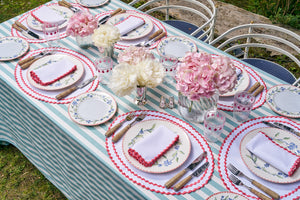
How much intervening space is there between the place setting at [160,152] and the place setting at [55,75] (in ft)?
1.24

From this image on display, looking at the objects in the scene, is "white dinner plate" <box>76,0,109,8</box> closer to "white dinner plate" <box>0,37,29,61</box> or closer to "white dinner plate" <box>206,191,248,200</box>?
"white dinner plate" <box>0,37,29,61</box>

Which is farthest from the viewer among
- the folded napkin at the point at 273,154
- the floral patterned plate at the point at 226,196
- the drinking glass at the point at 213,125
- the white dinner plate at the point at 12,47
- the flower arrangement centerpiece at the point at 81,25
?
the white dinner plate at the point at 12,47

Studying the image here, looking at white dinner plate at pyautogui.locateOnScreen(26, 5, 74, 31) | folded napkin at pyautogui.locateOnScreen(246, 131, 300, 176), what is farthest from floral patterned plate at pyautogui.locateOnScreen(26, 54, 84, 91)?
folded napkin at pyautogui.locateOnScreen(246, 131, 300, 176)

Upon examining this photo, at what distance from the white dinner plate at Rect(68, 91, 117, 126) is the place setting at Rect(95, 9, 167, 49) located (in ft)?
1.68

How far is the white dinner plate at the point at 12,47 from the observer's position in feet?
7.55

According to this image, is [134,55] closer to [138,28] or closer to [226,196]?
[138,28]

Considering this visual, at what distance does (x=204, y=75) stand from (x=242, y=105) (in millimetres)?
377

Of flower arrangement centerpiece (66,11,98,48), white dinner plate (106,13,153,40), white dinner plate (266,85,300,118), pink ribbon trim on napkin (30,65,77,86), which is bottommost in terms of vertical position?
pink ribbon trim on napkin (30,65,77,86)

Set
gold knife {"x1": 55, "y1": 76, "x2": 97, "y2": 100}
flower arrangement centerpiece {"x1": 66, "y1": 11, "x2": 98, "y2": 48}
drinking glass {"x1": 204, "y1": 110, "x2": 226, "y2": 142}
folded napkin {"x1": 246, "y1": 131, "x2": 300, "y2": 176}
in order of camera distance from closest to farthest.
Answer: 1. folded napkin {"x1": 246, "y1": 131, "x2": 300, "y2": 176}
2. drinking glass {"x1": 204, "y1": 110, "x2": 226, "y2": 142}
3. gold knife {"x1": 55, "y1": 76, "x2": 97, "y2": 100}
4. flower arrangement centerpiece {"x1": 66, "y1": 11, "x2": 98, "y2": 48}

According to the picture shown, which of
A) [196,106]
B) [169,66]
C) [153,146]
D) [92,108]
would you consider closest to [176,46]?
[169,66]

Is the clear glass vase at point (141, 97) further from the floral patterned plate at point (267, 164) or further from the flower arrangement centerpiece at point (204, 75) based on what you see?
the floral patterned plate at point (267, 164)

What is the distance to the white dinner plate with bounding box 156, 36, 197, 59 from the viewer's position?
232 cm

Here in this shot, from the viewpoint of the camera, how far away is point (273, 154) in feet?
5.50

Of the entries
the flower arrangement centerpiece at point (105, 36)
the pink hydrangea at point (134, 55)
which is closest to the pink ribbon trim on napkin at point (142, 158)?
the pink hydrangea at point (134, 55)
